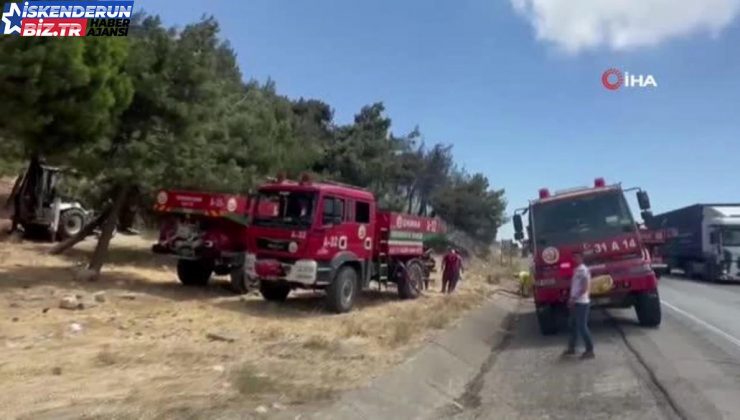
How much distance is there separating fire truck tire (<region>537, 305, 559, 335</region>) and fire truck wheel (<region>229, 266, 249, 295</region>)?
7892 millimetres

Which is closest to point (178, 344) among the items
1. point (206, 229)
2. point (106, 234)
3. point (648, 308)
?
point (206, 229)

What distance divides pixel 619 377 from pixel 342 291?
805 cm

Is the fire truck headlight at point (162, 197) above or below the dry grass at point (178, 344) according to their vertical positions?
above

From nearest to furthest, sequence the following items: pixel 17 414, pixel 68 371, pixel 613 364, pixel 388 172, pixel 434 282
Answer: pixel 17 414 < pixel 68 371 < pixel 613 364 < pixel 434 282 < pixel 388 172

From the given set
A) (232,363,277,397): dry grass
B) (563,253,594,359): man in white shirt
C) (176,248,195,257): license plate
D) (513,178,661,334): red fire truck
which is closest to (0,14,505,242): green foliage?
(176,248,195,257): license plate

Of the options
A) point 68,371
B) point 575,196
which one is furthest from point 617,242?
point 68,371

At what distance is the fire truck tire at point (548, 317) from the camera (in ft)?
47.6

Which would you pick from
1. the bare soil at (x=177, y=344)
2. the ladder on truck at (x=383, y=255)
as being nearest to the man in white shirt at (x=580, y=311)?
the bare soil at (x=177, y=344)

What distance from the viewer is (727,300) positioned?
73.9 ft

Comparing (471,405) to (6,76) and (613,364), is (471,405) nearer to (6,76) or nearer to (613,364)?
(613,364)

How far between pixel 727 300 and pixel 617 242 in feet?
34.6

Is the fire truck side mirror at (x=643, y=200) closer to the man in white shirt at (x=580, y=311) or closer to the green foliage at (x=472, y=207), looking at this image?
the man in white shirt at (x=580, y=311)

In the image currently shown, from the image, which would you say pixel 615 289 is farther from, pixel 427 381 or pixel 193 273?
pixel 193 273

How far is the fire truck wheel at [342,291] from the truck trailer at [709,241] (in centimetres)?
2056
